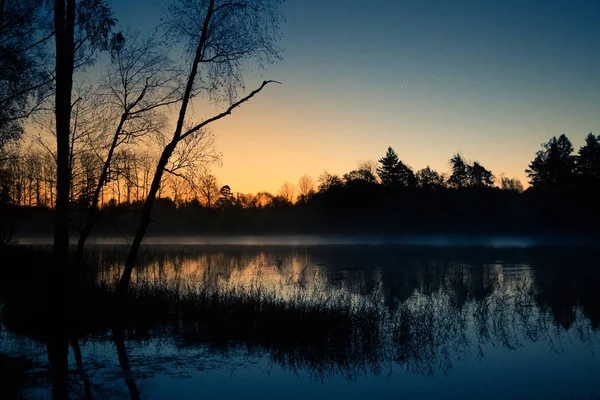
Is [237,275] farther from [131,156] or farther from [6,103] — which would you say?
[6,103]

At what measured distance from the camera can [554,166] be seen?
79.4 metres

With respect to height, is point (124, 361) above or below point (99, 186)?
below

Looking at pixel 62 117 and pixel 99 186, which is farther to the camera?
pixel 99 186

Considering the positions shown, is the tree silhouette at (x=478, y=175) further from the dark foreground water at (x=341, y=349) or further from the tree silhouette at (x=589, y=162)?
the dark foreground water at (x=341, y=349)

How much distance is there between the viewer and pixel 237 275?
74.4ft

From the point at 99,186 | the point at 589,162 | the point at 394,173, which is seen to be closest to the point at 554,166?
the point at 589,162

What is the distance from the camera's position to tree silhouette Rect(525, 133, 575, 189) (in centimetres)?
7788

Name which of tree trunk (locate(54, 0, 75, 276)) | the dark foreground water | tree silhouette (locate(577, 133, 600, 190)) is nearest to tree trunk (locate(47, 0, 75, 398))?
tree trunk (locate(54, 0, 75, 276))

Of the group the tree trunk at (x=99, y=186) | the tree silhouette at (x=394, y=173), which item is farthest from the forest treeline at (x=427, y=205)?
the tree trunk at (x=99, y=186)

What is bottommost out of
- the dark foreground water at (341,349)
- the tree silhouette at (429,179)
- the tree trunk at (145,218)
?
the dark foreground water at (341,349)

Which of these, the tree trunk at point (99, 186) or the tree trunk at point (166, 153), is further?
the tree trunk at point (99, 186)

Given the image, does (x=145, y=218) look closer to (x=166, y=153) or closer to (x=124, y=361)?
(x=166, y=153)

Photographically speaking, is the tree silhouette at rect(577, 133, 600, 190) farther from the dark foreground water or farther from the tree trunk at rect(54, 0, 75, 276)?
the tree trunk at rect(54, 0, 75, 276)

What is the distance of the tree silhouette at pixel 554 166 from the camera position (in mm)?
77875
